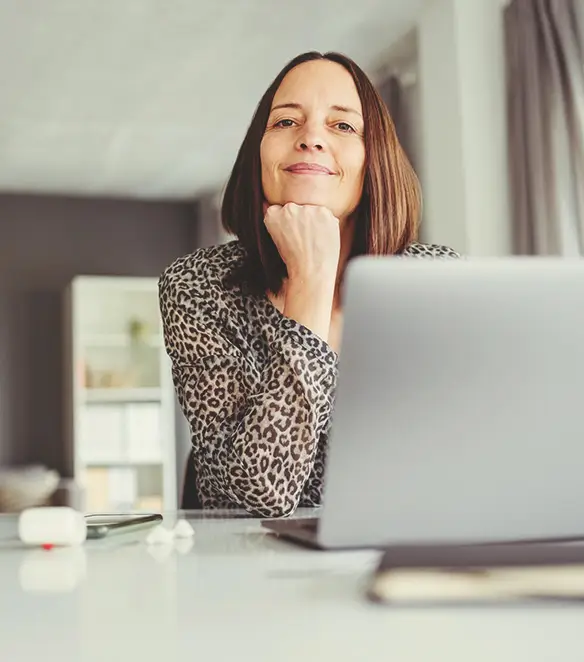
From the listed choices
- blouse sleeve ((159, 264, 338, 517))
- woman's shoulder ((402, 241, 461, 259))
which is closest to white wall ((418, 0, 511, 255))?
woman's shoulder ((402, 241, 461, 259))

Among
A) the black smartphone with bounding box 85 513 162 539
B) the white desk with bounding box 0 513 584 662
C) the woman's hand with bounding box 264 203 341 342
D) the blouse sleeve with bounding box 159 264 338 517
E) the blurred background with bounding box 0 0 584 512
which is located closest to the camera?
the white desk with bounding box 0 513 584 662

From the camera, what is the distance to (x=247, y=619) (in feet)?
1.92

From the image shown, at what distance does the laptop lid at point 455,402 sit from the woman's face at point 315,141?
86 centimetres

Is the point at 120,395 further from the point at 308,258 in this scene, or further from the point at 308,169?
the point at 308,258

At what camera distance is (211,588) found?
0.70 metres

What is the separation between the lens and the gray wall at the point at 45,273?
20.3 feet

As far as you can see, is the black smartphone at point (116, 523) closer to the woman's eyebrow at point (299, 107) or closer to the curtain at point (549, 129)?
the woman's eyebrow at point (299, 107)

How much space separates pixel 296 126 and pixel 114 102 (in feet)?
10.6

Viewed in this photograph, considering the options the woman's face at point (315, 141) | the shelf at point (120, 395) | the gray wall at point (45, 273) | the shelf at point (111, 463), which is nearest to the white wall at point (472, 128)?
the woman's face at point (315, 141)

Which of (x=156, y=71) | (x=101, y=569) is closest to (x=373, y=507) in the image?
(x=101, y=569)

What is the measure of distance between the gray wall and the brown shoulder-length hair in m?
4.88

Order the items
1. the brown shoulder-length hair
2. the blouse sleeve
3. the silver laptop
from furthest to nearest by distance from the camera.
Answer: the brown shoulder-length hair < the blouse sleeve < the silver laptop

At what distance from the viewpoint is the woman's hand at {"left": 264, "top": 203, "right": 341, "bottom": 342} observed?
1.29m

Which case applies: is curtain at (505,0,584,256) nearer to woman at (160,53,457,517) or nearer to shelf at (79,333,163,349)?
woman at (160,53,457,517)
